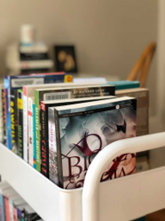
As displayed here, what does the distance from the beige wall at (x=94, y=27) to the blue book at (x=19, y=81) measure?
97 cm

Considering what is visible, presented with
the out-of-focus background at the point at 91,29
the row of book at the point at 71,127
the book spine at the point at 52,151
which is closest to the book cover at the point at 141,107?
the row of book at the point at 71,127

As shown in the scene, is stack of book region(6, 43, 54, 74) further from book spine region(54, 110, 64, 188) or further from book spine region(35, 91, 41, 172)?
book spine region(54, 110, 64, 188)

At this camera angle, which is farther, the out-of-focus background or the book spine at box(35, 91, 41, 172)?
the out-of-focus background

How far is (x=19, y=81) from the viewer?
2.63 ft

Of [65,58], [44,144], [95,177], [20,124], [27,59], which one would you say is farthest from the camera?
[65,58]

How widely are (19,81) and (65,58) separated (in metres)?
1.14

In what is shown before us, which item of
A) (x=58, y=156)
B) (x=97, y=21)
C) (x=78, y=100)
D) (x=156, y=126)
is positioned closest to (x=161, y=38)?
(x=156, y=126)

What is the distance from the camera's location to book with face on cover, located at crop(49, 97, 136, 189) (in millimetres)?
566

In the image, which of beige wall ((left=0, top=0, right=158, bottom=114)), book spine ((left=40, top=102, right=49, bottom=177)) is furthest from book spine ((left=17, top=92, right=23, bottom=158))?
beige wall ((left=0, top=0, right=158, bottom=114))

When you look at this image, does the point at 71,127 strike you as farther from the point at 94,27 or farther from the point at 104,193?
the point at 94,27

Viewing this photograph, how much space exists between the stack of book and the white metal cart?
1.03 metres

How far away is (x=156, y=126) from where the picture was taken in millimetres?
1003

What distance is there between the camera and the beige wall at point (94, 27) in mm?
1756

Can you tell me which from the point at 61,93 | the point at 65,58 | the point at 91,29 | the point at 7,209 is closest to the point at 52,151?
the point at 61,93
